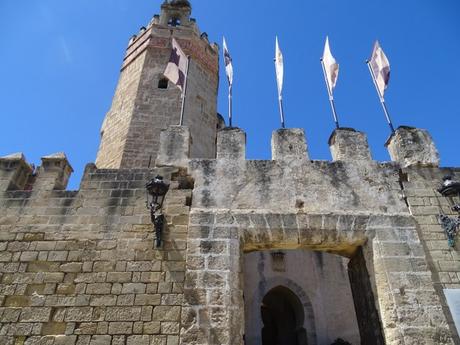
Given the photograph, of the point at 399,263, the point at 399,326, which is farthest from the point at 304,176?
the point at 399,326

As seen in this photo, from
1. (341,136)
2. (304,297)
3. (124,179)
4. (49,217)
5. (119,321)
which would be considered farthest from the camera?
(304,297)

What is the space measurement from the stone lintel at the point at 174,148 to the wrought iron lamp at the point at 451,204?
11.8 feet

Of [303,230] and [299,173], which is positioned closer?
[303,230]

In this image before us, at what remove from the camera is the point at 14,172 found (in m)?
5.09

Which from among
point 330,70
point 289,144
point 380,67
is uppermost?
point 330,70

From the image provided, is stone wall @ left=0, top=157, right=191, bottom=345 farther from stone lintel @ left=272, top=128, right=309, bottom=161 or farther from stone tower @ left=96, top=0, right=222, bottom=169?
stone tower @ left=96, top=0, right=222, bottom=169

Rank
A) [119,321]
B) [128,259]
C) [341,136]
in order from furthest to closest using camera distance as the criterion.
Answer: [341,136] < [128,259] < [119,321]

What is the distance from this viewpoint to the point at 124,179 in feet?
16.3

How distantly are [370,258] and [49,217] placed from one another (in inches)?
166

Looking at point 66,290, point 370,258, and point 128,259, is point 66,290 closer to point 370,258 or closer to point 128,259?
point 128,259

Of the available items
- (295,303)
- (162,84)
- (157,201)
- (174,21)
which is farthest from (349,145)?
(174,21)

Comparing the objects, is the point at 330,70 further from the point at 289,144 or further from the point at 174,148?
the point at 174,148

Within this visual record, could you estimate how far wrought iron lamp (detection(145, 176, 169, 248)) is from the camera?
4348 mm

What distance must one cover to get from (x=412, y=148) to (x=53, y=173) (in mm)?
5361
